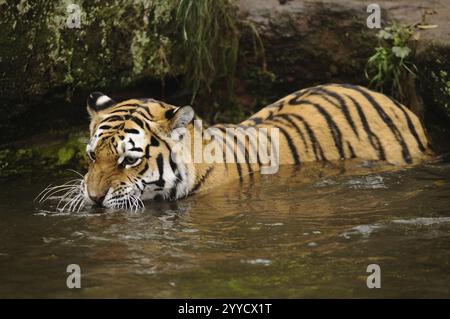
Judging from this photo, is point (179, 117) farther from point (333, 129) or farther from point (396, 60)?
point (396, 60)

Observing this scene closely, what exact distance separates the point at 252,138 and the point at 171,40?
140 cm

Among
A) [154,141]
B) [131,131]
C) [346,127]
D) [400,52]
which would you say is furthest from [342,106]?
[131,131]

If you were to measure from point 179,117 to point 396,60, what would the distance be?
223cm

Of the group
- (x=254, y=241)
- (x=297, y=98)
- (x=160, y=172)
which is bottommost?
(x=254, y=241)

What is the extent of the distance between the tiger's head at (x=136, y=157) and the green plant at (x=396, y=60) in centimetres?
200

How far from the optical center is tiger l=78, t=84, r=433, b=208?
5.35 metres

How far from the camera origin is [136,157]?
5395 millimetres

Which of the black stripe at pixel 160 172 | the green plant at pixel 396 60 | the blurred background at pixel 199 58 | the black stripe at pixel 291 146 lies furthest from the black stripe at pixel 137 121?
the green plant at pixel 396 60

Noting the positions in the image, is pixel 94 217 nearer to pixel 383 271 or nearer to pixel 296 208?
pixel 296 208

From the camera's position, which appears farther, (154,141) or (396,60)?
(396,60)

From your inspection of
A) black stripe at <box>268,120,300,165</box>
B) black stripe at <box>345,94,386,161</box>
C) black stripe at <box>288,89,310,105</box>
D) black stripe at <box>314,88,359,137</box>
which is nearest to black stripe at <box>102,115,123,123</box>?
black stripe at <box>268,120,300,165</box>

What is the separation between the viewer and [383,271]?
Answer: 3936mm

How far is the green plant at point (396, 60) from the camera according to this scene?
693cm
